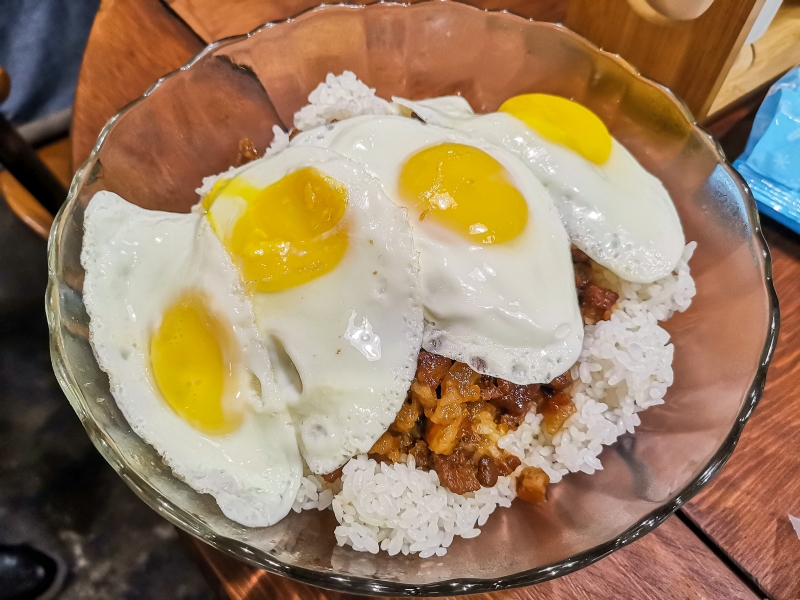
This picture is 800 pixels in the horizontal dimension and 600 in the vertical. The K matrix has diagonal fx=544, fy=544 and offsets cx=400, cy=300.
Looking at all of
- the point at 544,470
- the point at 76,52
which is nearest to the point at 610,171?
the point at 544,470

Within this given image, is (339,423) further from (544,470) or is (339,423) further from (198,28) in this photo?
(198,28)

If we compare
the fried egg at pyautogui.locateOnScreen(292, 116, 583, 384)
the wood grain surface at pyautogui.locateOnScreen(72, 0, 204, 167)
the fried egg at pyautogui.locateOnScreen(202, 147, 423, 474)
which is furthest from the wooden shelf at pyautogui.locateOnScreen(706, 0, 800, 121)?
the wood grain surface at pyautogui.locateOnScreen(72, 0, 204, 167)

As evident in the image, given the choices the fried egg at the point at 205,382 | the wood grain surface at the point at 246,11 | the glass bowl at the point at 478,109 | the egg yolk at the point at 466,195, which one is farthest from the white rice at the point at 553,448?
the wood grain surface at the point at 246,11

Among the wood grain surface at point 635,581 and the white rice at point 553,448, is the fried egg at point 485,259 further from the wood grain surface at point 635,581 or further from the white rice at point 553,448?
the wood grain surface at point 635,581

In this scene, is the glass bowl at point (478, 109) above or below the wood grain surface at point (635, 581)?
above

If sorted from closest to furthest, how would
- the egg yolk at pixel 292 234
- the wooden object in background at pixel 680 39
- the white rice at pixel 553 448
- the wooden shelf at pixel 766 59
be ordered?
the egg yolk at pixel 292 234
the white rice at pixel 553 448
the wooden object in background at pixel 680 39
the wooden shelf at pixel 766 59

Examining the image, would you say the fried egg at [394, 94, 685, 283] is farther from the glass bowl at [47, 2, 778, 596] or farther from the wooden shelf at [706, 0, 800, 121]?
the wooden shelf at [706, 0, 800, 121]

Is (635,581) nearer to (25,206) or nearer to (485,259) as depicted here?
(485,259)
